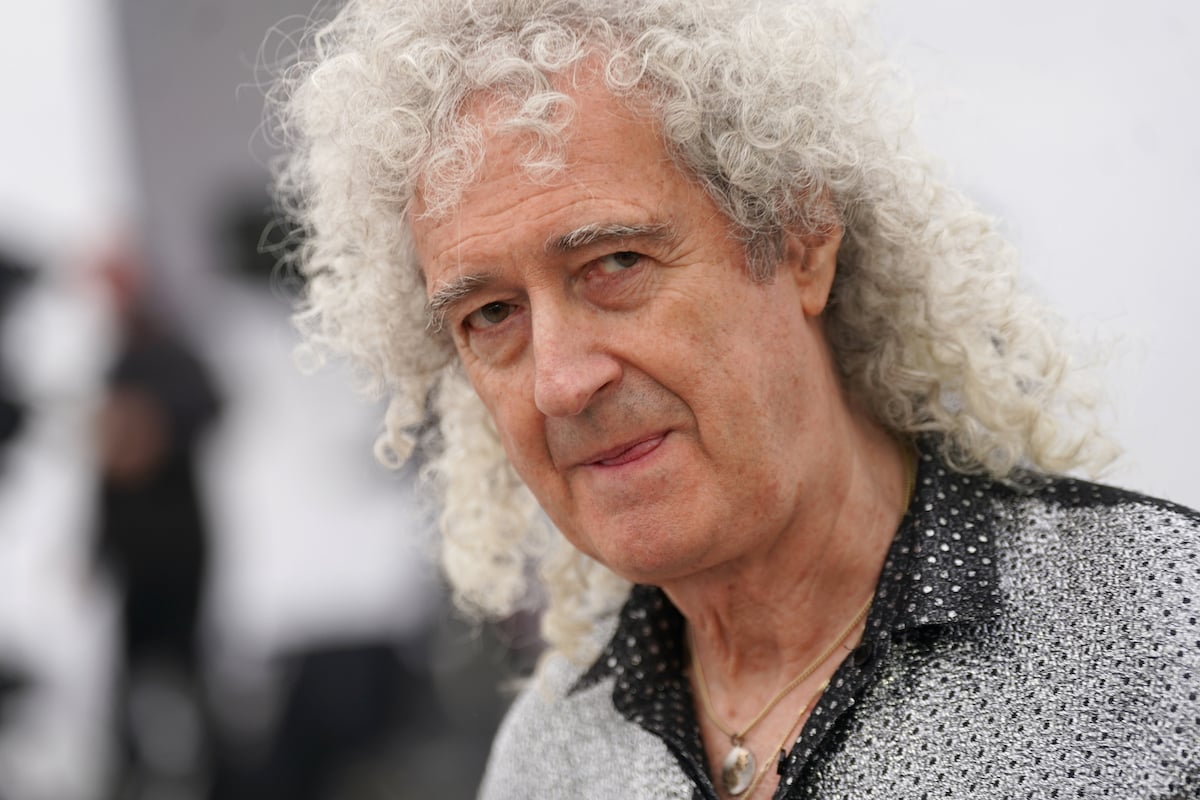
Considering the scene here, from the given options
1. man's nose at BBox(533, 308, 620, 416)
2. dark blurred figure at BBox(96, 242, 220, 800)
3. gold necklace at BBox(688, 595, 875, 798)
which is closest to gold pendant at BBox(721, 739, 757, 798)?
gold necklace at BBox(688, 595, 875, 798)

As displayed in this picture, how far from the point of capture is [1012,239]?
7.52 ft

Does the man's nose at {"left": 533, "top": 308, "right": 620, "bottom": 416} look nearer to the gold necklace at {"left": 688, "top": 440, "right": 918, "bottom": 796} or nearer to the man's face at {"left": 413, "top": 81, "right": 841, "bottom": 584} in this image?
the man's face at {"left": 413, "top": 81, "right": 841, "bottom": 584}

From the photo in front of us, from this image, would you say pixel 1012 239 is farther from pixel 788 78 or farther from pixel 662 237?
pixel 662 237

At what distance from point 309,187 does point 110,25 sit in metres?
2.96

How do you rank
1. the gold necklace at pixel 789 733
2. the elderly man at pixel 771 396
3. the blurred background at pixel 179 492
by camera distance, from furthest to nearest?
the blurred background at pixel 179 492, the gold necklace at pixel 789 733, the elderly man at pixel 771 396

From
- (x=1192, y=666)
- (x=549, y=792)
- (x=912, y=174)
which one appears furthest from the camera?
(x=549, y=792)

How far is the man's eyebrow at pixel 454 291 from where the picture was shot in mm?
1978

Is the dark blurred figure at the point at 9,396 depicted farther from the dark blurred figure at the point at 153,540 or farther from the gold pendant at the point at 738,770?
the gold pendant at the point at 738,770

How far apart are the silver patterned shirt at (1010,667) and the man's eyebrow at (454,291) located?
740 millimetres

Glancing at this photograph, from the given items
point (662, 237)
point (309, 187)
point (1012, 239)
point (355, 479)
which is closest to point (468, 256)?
point (662, 237)

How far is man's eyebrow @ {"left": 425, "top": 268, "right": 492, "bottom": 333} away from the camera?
1978mm

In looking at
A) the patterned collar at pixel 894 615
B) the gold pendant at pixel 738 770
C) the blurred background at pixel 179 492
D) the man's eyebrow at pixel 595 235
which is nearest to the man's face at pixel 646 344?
the man's eyebrow at pixel 595 235

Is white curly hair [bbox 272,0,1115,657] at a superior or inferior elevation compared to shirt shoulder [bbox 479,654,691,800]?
superior

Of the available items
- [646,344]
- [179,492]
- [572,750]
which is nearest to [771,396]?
[646,344]
